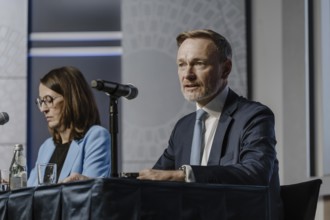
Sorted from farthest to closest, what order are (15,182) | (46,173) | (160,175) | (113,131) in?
(15,182)
(46,173)
(113,131)
(160,175)

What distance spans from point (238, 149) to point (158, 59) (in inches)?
88.4

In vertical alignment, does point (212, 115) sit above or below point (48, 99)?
below

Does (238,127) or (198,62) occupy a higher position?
(198,62)

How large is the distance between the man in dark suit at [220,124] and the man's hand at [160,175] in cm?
23

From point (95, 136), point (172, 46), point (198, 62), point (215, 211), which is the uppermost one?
point (172, 46)

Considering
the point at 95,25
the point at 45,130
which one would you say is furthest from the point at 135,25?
the point at 45,130

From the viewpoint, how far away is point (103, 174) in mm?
3369

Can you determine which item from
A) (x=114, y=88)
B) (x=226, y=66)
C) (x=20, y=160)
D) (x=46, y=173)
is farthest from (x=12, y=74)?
(x=114, y=88)

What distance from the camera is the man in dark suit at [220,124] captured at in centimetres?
230

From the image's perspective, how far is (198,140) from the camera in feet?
8.60

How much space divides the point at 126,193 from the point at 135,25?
9.89ft

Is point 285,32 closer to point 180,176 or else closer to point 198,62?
point 198,62

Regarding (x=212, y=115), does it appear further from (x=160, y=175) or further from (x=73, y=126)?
(x=73, y=126)

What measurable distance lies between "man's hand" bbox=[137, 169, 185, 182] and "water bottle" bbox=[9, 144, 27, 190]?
922 mm
